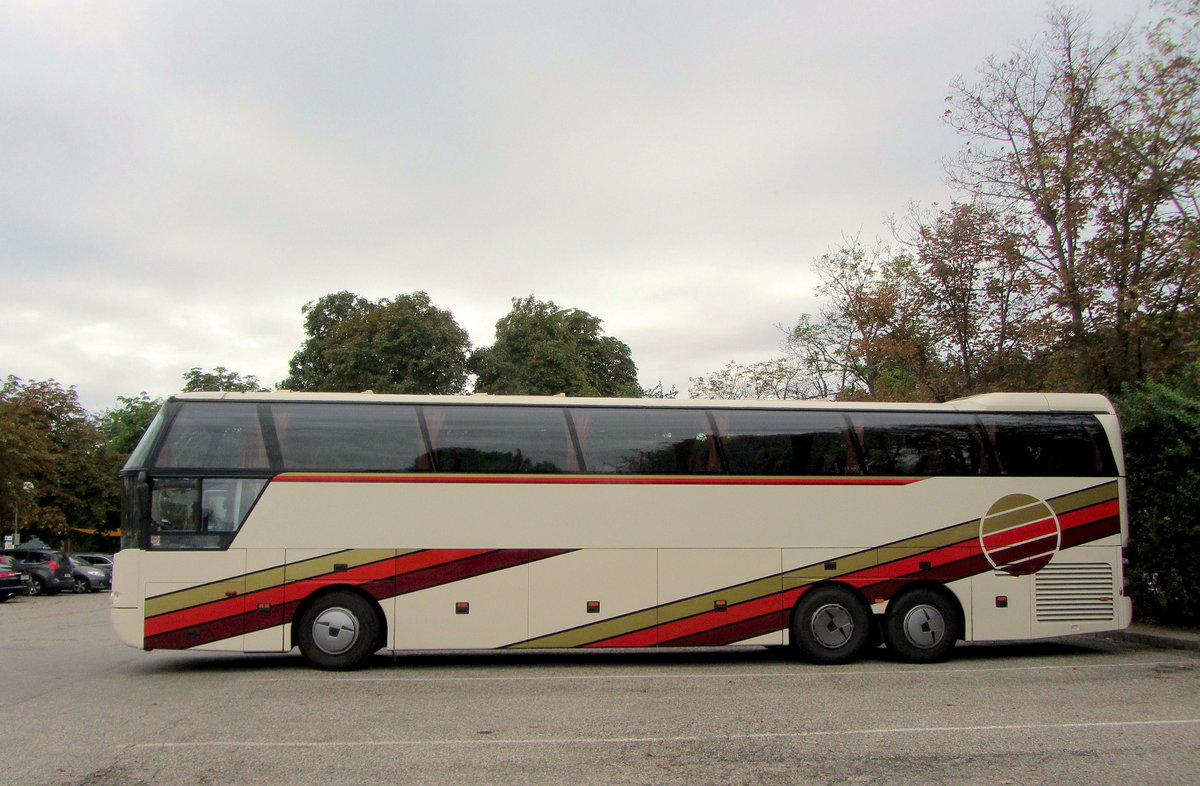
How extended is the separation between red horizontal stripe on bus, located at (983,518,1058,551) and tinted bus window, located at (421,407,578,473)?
17.7 ft

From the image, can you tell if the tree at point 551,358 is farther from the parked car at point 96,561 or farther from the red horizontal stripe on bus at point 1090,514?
the red horizontal stripe on bus at point 1090,514

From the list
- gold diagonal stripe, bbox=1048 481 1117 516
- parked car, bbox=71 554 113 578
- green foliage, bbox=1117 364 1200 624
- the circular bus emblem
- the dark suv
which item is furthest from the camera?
parked car, bbox=71 554 113 578

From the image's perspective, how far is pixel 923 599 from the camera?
11.6m

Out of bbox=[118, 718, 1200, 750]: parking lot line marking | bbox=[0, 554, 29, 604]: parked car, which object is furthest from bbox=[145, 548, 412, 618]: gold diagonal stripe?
bbox=[0, 554, 29, 604]: parked car

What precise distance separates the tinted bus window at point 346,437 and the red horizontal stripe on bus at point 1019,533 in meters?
7.28

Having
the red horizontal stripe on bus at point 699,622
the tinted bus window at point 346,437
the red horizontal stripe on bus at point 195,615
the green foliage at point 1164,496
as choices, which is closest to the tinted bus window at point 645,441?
the red horizontal stripe on bus at point 699,622

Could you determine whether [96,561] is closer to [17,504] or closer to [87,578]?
[17,504]

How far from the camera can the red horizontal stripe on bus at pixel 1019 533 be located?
38.4 ft

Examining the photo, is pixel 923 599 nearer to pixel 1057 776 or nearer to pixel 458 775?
pixel 1057 776

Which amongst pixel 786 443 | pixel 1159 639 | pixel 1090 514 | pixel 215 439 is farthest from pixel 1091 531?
pixel 215 439

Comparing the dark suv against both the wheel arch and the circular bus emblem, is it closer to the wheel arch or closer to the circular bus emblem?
the wheel arch

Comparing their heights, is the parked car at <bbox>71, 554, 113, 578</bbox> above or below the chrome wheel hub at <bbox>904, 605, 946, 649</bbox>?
below

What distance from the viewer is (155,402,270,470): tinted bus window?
35.6 feet

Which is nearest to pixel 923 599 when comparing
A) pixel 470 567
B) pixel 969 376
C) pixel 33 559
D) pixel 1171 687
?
pixel 1171 687
